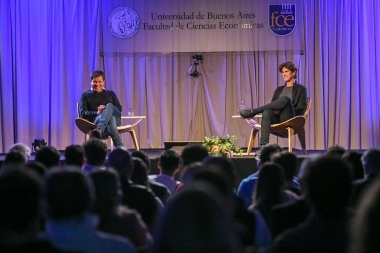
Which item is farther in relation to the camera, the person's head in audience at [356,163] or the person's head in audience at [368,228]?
the person's head in audience at [356,163]

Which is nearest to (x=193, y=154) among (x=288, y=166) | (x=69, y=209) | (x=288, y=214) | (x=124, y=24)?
(x=288, y=166)

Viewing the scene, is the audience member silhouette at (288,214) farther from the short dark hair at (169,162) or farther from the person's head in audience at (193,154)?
the short dark hair at (169,162)

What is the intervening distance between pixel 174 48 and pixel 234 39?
3.02ft

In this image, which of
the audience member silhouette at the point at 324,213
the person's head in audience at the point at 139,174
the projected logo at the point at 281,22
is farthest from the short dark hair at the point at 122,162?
the projected logo at the point at 281,22

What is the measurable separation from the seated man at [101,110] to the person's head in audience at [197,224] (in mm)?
6113

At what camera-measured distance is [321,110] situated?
9.92 meters

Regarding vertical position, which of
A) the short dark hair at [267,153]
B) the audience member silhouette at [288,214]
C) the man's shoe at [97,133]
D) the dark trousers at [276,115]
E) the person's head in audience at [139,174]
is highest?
the dark trousers at [276,115]

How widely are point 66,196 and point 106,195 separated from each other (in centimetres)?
45

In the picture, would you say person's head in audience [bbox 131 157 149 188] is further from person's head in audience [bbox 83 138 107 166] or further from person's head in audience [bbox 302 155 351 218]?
person's head in audience [bbox 302 155 351 218]

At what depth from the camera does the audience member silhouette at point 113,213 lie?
2242 millimetres

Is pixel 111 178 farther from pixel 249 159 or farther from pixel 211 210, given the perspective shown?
pixel 249 159

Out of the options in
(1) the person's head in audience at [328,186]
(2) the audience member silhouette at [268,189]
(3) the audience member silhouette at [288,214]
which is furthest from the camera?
(2) the audience member silhouette at [268,189]

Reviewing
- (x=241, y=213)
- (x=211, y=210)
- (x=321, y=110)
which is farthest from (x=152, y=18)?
(x=211, y=210)

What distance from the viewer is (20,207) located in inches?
67.7
